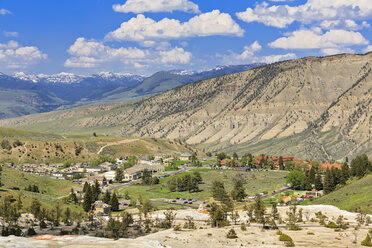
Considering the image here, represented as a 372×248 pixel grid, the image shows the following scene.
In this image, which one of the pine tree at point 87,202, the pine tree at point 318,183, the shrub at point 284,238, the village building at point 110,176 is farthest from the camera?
the village building at point 110,176

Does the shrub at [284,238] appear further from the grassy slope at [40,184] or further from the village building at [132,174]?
the village building at [132,174]

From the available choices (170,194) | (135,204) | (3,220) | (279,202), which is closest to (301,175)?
(279,202)

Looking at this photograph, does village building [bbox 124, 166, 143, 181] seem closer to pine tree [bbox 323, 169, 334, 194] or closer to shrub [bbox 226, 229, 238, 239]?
pine tree [bbox 323, 169, 334, 194]

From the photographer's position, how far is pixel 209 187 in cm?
16638

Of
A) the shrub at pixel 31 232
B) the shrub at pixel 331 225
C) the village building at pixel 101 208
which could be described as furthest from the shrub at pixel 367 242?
the village building at pixel 101 208

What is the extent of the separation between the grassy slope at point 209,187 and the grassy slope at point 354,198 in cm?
3236

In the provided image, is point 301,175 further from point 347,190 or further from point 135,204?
point 135,204

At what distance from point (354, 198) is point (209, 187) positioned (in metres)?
61.9

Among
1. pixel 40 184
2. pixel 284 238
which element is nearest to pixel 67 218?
pixel 40 184

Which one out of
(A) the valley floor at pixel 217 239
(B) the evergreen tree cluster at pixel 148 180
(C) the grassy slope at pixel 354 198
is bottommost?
(A) the valley floor at pixel 217 239

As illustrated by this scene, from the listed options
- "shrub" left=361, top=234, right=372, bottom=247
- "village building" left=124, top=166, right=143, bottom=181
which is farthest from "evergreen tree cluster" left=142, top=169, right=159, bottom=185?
"shrub" left=361, top=234, right=372, bottom=247

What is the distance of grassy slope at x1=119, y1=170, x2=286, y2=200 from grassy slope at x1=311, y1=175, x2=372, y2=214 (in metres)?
32.4

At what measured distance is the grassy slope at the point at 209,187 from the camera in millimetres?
152125

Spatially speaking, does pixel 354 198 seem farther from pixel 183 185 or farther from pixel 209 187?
pixel 183 185
